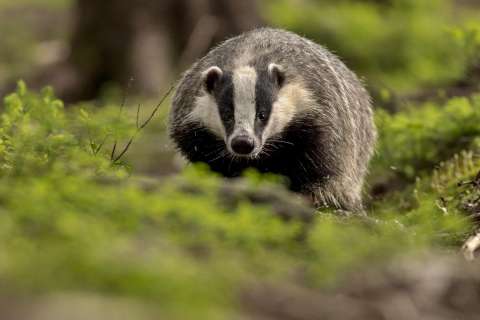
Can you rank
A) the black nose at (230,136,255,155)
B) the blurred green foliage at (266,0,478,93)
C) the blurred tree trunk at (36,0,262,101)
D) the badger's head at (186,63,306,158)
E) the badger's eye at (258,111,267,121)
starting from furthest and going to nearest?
the blurred green foliage at (266,0,478,93)
the blurred tree trunk at (36,0,262,101)
the badger's eye at (258,111,267,121)
the badger's head at (186,63,306,158)
the black nose at (230,136,255,155)

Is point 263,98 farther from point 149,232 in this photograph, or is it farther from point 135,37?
point 135,37

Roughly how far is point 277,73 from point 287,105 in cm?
21

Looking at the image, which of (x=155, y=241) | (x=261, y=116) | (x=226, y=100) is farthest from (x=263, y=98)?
(x=155, y=241)

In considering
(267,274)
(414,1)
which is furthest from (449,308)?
(414,1)

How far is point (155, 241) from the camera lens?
316cm

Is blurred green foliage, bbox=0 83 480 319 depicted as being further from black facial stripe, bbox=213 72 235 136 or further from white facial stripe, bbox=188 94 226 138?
white facial stripe, bbox=188 94 226 138

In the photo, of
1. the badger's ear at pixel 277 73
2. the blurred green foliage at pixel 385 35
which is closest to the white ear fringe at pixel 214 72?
the badger's ear at pixel 277 73

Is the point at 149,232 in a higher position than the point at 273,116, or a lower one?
lower

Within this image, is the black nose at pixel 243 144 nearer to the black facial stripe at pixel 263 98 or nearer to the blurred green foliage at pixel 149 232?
the black facial stripe at pixel 263 98

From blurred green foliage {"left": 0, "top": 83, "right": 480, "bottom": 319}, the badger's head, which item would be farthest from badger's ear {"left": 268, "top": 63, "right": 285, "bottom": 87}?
blurred green foliage {"left": 0, "top": 83, "right": 480, "bottom": 319}

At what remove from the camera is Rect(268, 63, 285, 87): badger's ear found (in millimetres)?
5559

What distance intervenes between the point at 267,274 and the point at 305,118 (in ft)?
8.46

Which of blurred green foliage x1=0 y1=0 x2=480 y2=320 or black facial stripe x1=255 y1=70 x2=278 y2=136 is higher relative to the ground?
black facial stripe x1=255 y1=70 x2=278 y2=136

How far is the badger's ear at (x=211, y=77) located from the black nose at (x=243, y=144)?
1.68ft
